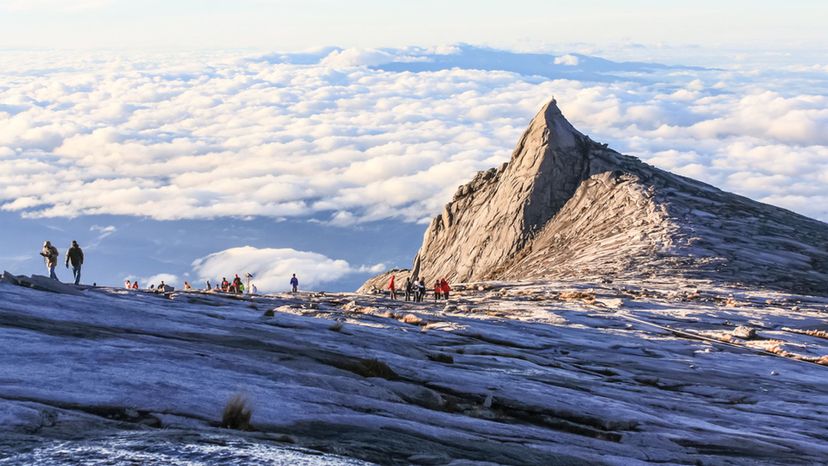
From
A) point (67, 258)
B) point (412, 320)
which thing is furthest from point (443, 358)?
point (67, 258)

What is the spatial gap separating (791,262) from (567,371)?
141 ft

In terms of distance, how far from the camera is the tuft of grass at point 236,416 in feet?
46.3

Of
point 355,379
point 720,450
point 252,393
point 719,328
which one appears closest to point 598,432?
point 720,450

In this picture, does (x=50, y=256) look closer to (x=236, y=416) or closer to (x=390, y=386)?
(x=390, y=386)

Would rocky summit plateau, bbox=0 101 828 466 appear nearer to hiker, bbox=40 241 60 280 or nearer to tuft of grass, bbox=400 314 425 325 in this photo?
tuft of grass, bbox=400 314 425 325

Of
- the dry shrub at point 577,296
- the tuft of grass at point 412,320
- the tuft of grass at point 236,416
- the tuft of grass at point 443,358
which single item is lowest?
the tuft of grass at point 236,416

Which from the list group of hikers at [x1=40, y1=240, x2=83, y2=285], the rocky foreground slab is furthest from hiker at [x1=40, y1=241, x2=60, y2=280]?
the rocky foreground slab

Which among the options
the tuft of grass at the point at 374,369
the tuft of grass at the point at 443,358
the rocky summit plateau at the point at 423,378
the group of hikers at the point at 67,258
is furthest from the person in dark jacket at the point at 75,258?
the tuft of grass at the point at 374,369

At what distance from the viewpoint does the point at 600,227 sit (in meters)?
73.1

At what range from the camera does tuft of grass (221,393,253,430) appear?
14102mm

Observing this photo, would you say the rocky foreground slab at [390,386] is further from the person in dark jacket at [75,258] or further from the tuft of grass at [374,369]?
the person in dark jacket at [75,258]

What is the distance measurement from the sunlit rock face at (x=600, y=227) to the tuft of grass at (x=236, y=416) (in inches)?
1774

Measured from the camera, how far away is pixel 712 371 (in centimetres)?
2864

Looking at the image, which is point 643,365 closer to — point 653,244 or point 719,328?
point 719,328
